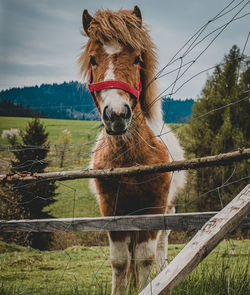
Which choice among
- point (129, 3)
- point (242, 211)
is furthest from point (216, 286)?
point (129, 3)

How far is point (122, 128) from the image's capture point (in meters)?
1.97

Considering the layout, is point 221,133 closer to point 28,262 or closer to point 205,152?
point 205,152

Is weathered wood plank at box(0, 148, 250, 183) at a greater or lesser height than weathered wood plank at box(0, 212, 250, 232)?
greater

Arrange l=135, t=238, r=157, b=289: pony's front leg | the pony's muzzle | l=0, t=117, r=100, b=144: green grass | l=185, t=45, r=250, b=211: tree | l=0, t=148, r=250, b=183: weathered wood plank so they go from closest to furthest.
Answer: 1. l=0, t=148, r=250, b=183: weathered wood plank
2. the pony's muzzle
3. l=135, t=238, r=157, b=289: pony's front leg
4. l=185, t=45, r=250, b=211: tree
5. l=0, t=117, r=100, b=144: green grass

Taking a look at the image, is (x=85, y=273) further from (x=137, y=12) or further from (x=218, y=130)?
(x=218, y=130)

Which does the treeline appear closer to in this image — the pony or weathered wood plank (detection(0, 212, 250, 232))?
the pony

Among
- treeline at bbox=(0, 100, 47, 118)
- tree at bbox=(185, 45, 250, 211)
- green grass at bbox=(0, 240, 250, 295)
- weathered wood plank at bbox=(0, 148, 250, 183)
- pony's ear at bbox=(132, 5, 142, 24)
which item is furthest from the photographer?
treeline at bbox=(0, 100, 47, 118)

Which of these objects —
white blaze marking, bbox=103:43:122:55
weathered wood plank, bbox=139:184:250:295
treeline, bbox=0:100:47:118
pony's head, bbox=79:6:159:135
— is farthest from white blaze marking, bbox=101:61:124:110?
treeline, bbox=0:100:47:118

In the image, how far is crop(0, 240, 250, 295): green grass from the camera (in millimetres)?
1748

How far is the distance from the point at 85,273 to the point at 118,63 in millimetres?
4975

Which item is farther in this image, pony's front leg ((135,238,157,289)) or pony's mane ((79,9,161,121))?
pony's front leg ((135,238,157,289))

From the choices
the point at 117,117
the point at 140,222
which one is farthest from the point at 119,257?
the point at 117,117

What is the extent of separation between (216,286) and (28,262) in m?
5.43

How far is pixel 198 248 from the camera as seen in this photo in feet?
3.41
